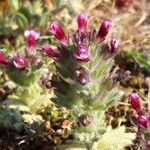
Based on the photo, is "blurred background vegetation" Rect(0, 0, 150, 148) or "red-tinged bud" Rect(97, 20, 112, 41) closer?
"red-tinged bud" Rect(97, 20, 112, 41)

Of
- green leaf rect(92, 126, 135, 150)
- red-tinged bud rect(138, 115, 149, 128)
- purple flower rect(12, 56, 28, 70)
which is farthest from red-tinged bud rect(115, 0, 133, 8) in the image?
red-tinged bud rect(138, 115, 149, 128)

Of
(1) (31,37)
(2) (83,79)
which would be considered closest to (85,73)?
(2) (83,79)

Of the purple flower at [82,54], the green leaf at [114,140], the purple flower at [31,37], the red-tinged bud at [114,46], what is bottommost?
the green leaf at [114,140]

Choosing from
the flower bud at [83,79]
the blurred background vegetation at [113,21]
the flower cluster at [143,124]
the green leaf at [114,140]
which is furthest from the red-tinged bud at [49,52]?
the blurred background vegetation at [113,21]

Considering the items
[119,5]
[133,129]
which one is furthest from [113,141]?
[119,5]

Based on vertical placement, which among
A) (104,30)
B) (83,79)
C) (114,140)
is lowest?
(114,140)

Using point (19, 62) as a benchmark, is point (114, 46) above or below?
below

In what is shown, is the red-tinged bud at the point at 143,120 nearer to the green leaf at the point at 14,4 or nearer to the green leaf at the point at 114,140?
the green leaf at the point at 114,140

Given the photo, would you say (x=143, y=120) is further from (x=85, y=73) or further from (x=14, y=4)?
(x=14, y=4)

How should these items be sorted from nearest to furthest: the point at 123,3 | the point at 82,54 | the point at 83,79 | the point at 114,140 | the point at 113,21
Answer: the point at 82,54, the point at 83,79, the point at 114,140, the point at 113,21, the point at 123,3

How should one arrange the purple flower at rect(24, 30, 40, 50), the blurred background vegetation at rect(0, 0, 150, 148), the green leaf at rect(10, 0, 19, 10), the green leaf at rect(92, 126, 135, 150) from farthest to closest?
the green leaf at rect(10, 0, 19, 10), the blurred background vegetation at rect(0, 0, 150, 148), the purple flower at rect(24, 30, 40, 50), the green leaf at rect(92, 126, 135, 150)

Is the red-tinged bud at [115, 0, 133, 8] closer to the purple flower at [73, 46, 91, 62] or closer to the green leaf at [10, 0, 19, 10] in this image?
the green leaf at [10, 0, 19, 10]
